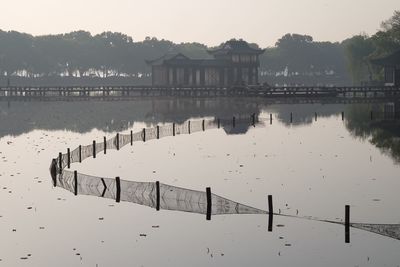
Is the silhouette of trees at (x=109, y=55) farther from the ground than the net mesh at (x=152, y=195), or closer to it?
farther from the ground

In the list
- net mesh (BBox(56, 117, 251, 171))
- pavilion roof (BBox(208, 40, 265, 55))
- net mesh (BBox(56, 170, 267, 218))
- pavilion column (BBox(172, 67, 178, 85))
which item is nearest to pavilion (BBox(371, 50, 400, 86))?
pavilion roof (BBox(208, 40, 265, 55))

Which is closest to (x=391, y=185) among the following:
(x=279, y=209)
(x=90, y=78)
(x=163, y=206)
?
(x=279, y=209)

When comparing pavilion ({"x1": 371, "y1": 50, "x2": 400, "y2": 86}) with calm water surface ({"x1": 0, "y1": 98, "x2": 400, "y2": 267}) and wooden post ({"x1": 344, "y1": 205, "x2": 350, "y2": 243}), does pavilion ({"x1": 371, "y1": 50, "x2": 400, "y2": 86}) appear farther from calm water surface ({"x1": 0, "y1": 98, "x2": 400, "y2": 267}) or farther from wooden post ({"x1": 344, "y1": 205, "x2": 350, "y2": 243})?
wooden post ({"x1": 344, "y1": 205, "x2": 350, "y2": 243})

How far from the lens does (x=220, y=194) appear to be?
78.0ft

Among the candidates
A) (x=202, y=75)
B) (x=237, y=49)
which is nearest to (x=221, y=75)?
(x=202, y=75)

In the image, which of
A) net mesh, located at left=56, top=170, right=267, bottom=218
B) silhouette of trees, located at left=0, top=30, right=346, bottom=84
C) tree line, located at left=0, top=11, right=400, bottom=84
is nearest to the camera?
net mesh, located at left=56, top=170, right=267, bottom=218

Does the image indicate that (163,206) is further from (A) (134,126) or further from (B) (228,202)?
(A) (134,126)

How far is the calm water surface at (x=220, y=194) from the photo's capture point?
54.5 feet

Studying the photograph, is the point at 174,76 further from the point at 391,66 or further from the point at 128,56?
the point at 128,56

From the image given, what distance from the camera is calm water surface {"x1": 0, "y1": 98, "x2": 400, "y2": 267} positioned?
16.6m

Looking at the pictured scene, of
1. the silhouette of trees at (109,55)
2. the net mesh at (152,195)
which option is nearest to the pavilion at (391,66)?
the net mesh at (152,195)

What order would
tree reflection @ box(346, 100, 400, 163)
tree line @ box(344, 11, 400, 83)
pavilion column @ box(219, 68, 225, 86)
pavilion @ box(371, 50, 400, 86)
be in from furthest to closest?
pavilion column @ box(219, 68, 225, 86) → tree line @ box(344, 11, 400, 83) → pavilion @ box(371, 50, 400, 86) → tree reflection @ box(346, 100, 400, 163)

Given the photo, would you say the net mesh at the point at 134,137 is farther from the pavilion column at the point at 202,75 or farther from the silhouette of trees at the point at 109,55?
the silhouette of trees at the point at 109,55

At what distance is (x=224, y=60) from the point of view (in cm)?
11306
